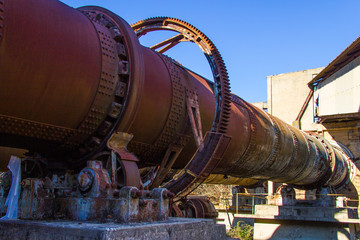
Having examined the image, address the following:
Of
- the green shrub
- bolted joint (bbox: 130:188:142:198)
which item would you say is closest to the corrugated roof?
the green shrub

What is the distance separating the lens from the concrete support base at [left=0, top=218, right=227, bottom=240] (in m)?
3.24

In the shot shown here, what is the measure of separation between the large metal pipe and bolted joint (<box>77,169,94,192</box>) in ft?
1.83

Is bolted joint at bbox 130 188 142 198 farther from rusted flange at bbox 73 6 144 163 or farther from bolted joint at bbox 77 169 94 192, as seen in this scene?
rusted flange at bbox 73 6 144 163

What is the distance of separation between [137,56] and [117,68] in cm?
32

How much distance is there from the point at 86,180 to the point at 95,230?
0.95 m

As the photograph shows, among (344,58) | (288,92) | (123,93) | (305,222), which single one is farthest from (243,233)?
(288,92)

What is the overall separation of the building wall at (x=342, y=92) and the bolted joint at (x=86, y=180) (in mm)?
14211

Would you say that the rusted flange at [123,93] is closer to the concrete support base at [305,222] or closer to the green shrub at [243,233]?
the concrete support base at [305,222]

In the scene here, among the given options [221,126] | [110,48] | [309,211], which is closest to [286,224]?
[309,211]

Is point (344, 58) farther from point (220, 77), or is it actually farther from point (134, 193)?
point (134, 193)

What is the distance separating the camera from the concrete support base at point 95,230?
10.6 ft

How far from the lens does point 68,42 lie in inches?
159

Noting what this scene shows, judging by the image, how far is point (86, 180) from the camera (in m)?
4.05

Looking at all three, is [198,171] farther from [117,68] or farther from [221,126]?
[117,68]
